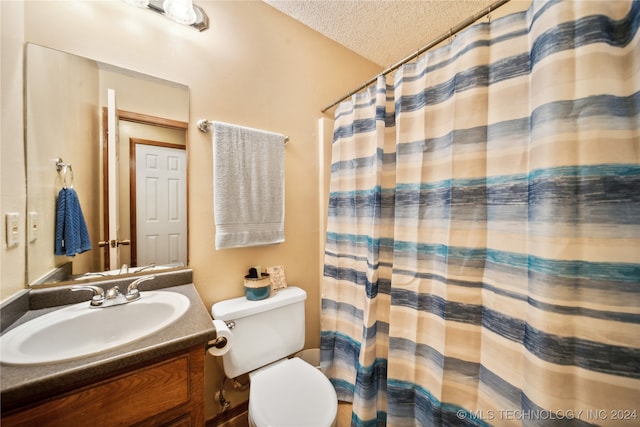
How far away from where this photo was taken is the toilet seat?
2.84 feet

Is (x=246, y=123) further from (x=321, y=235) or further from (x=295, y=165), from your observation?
(x=321, y=235)

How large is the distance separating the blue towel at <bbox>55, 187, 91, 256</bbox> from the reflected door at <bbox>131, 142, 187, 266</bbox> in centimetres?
16

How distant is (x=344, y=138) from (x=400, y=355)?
1.22 meters

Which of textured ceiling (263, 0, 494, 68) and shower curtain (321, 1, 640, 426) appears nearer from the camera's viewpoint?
shower curtain (321, 1, 640, 426)

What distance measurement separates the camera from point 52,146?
85 cm

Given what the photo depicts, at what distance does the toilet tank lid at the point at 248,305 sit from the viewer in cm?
105

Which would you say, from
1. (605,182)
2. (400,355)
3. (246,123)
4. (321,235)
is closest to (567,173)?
(605,182)

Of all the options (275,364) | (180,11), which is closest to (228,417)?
(275,364)

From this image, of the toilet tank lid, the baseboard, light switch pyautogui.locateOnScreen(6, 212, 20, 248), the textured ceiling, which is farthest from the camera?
the textured ceiling

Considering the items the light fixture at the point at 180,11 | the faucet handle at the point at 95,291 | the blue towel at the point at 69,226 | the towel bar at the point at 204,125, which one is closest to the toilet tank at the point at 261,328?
the faucet handle at the point at 95,291

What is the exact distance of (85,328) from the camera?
0.80 meters

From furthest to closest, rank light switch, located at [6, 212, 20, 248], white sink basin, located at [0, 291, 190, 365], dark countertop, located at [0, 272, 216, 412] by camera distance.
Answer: light switch, located at [6, 212, 20, 248]
white sink basin, located at [0, 291, 190, 365]
dark countertop, located at [0, 272, 216, 412]

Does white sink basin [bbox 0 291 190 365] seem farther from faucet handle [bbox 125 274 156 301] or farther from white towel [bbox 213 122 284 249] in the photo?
white towel [bbox 213 122 284 249]

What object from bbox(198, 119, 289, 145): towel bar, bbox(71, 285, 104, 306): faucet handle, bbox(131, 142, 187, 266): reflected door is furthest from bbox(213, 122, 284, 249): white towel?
bbox(71, 285, 104, 306): faucet handle
